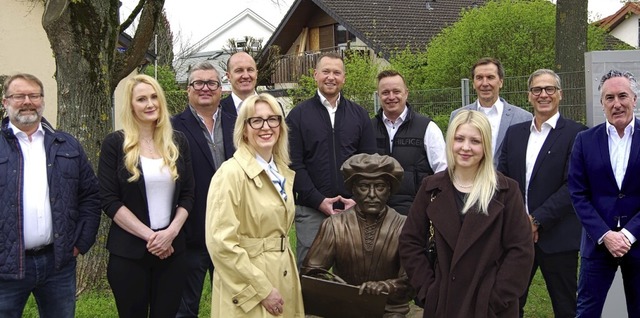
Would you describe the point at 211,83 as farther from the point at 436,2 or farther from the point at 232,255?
the point at 436,2

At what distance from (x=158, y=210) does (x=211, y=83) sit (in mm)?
1097

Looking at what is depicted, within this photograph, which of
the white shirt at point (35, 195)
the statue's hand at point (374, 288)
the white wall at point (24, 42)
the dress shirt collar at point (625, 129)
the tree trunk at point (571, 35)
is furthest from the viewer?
the white wall at point (24, 42)

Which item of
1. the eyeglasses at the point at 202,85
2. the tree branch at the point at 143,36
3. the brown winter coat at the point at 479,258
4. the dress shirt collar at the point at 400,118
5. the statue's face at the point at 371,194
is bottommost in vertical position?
the brown winter coat at the point at 479,258

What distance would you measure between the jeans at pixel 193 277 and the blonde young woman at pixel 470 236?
5.46ft

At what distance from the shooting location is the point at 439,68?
1587cm

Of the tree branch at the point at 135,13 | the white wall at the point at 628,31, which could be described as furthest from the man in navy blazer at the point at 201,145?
the white wall at the point at 628,31

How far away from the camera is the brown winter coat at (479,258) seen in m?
3.63

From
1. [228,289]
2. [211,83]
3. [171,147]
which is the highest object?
[211,83]

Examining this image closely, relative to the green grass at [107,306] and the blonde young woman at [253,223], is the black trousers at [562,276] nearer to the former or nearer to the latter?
the green grass at [107,306]

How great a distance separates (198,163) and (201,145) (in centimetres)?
13

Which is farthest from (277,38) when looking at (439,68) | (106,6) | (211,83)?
(211,83)

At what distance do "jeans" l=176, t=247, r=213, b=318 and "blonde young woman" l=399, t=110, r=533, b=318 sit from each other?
1.66m

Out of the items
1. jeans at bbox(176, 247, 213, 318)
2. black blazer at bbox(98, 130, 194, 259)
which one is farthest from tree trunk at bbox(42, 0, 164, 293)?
black blazer at bbox(98, 130, 194, 259)

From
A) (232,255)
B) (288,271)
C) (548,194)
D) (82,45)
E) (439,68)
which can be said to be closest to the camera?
(232,255)
